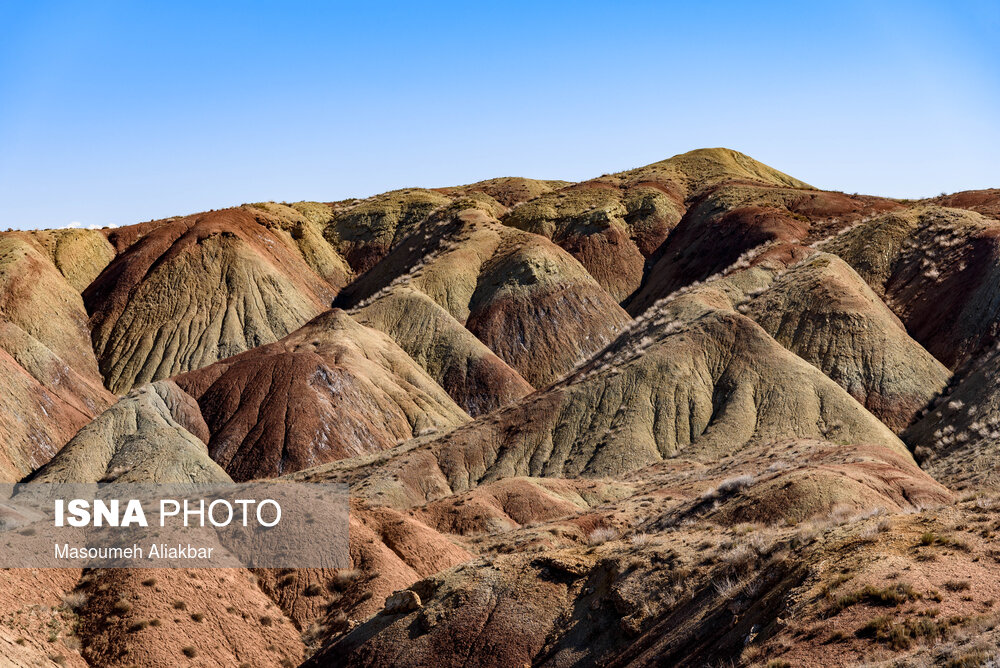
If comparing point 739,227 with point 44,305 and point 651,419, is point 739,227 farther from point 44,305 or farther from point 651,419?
point 44,305

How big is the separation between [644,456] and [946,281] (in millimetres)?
31408

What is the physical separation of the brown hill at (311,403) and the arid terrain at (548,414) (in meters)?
0.27

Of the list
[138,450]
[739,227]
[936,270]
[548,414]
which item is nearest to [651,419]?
[548,414]

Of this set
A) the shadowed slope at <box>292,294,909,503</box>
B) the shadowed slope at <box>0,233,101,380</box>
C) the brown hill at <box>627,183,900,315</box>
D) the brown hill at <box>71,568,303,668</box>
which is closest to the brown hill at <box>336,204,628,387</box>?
the brown hill at <box>627,183,900,315</box>

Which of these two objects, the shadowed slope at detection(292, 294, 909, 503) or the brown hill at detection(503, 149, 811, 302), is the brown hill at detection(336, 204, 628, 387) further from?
the shadowed slope at detection(292, 294, 909, 503)

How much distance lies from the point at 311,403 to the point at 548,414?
19.9 m

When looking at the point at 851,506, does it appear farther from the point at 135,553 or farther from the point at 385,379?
the point at 385,379

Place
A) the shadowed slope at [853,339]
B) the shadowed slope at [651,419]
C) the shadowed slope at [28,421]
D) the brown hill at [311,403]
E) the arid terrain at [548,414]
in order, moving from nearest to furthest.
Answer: the arid terrain at [548,414]
the shadowed slope at [651,419]
the shadowed slope at [853,339]
the brown hill at [311,403]
the shadowed slope at [28,421]

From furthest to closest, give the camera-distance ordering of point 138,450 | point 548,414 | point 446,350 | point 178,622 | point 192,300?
point 192,300 < point 446,350 < point 138,450 < point 548,414 < point 178,622

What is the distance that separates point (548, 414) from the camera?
68.1 meters

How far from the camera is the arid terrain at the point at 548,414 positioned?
25.2 m

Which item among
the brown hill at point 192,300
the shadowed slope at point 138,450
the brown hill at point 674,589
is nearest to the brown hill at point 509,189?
the brown hill at point 192,300

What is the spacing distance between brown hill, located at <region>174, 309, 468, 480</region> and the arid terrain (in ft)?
0.90

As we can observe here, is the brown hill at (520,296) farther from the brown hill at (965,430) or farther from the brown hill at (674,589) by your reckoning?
the brown hill at (674,589)
